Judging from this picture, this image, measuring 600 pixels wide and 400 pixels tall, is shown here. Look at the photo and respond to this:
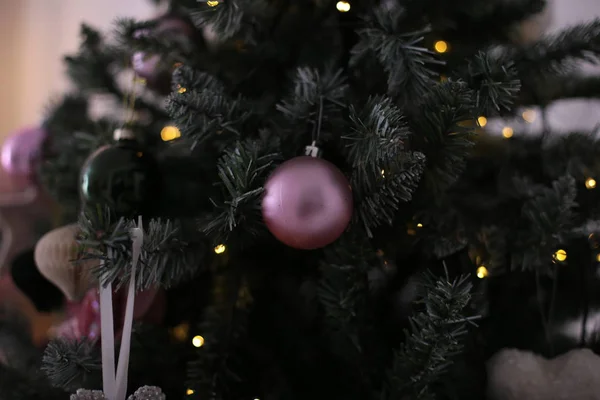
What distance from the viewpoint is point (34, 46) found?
135 centimetres

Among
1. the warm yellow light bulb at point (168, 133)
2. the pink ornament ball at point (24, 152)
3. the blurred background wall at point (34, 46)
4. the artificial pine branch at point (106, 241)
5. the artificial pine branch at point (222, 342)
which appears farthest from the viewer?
the blurred background wall at point (34, 46)

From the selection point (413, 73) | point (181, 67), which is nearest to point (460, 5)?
point (413, 73)

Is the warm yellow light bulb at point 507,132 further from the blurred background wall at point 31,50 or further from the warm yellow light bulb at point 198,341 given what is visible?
the blurred background wall at point 31,50

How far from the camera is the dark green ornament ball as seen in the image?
0.45 metres

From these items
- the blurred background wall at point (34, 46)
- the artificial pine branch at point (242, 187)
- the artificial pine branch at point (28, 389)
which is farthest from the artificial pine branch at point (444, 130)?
the blurred background wall at point (34, 46)

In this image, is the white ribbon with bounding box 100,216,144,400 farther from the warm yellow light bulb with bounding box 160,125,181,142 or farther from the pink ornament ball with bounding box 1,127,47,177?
the pink ornament ball with bounding box 1,127,47,177

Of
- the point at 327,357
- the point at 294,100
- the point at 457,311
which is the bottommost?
the point at 327,357

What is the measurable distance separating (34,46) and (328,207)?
1286 millimetres

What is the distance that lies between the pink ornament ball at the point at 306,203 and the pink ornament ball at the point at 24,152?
0.43 meters

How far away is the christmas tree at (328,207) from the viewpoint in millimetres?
384

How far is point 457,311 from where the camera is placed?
37 cm

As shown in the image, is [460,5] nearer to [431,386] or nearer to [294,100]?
[294,100]

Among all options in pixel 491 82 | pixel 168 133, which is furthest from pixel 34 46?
pixel 491 82

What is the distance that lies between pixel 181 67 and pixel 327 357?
12.6 inches
